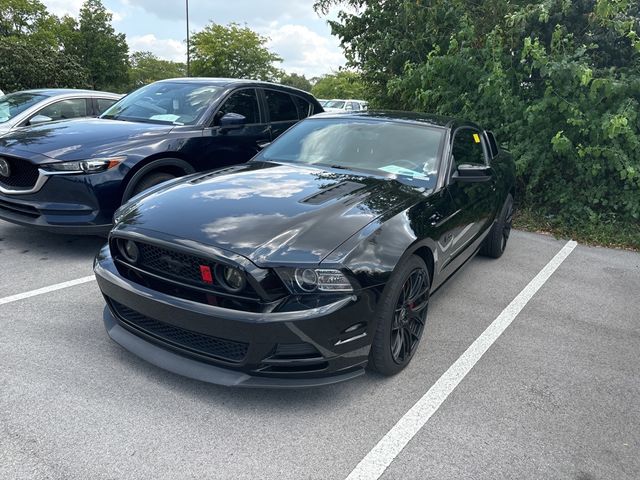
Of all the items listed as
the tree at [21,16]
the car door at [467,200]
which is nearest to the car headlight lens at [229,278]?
the car door at [467,200]

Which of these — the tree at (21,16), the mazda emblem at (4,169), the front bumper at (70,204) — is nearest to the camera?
the front bumper at (70,204)

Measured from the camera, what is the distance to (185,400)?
2.63 meters

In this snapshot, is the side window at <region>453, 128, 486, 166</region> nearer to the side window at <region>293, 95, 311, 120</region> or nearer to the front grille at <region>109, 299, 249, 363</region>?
the front grille at <region>109, 299, 249, 363</region>

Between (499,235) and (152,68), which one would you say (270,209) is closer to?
(499,235)

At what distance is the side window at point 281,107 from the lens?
246 inches

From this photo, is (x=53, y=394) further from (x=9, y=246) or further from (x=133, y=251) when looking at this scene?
(x=9, y=246)

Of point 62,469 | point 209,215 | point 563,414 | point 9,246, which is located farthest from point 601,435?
point 9,246

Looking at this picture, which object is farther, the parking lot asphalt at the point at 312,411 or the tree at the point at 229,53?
the tree at the point at 229,53

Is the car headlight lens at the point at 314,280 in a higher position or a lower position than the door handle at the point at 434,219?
lower

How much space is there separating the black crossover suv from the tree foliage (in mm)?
3346

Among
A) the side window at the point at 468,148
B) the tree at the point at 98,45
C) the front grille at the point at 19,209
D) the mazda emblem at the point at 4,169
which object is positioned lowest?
the front grille at the point at 19,209

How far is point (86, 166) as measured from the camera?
4.32 m

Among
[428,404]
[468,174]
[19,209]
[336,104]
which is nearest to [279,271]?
[428,404]

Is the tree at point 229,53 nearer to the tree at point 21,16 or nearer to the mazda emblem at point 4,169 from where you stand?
the tree at point 21,16
